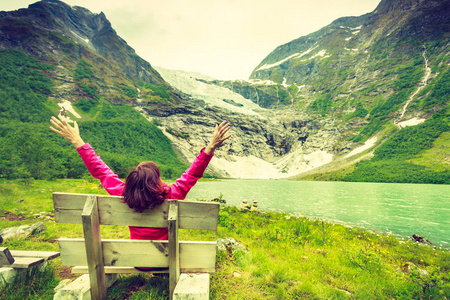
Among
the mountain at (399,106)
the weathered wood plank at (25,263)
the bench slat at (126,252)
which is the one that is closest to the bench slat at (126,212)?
the bench slat at (126,252)

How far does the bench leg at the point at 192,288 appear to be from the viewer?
2654mm

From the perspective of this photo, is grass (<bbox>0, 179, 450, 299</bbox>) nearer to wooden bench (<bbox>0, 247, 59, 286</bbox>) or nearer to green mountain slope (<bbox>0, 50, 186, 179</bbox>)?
wooden bench (<bbox>0, 247, 59, 286</bbox>)

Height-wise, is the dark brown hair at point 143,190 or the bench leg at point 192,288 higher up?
the dark brown hair at point 143,190

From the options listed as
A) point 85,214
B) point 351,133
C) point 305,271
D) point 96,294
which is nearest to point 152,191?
point 85,214

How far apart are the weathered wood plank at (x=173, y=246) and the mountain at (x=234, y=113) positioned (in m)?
50.7

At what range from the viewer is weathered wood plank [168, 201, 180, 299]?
9.20 ft

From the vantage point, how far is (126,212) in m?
2.96

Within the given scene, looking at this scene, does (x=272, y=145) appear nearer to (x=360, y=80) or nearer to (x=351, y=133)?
(x=351, y=133)

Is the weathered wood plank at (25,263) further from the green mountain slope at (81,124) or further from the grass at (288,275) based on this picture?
the green mountain slope at (81,124)

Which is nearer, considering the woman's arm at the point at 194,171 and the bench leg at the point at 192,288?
the bench leg at the point at 192,288

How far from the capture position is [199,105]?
175 meters

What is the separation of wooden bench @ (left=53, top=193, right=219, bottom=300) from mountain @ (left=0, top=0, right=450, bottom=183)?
49642 mm

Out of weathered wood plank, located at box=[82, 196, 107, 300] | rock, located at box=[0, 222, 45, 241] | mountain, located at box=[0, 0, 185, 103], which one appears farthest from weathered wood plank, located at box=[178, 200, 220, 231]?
mountain, located at box=[0, 0, 185, 103]

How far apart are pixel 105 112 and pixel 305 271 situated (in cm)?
13683
